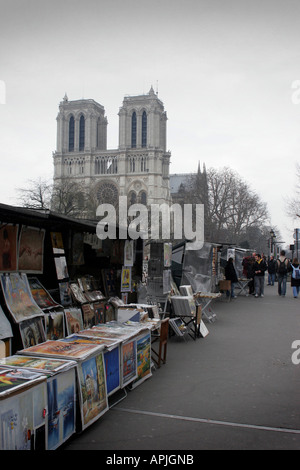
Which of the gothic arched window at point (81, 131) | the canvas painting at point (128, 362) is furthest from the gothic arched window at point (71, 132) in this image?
the canvas painting at point (128, 362)

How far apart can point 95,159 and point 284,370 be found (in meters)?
92.2

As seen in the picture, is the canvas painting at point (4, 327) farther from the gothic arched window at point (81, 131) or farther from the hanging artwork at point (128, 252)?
the gothic arched window at point (81, 131)

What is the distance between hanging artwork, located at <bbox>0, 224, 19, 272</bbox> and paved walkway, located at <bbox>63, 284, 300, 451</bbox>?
2209mm

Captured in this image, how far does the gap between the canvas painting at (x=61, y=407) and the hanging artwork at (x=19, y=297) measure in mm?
1445

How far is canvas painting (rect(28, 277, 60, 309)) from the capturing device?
18.9ft

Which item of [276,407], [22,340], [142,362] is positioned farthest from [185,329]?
[22,340]

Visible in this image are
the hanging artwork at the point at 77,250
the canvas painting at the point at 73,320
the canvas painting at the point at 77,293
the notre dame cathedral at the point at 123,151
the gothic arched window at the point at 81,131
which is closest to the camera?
the canvas painting at the point at 73,320

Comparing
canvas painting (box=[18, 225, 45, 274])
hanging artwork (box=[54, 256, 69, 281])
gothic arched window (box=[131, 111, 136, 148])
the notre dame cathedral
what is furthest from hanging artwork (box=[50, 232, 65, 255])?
gothic arched window (box=[131, 111, 136, 148])

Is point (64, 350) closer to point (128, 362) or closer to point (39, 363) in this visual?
point (39, 363)

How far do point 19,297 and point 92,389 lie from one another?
1.71 metres

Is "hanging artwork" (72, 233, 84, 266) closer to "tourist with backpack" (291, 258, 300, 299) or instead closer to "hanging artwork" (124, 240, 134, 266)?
"hanging artwork" (124, 240, 134, 266)

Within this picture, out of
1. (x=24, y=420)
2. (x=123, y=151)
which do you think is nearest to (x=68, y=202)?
(x=24, y=420)

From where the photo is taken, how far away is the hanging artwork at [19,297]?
16.4 ft

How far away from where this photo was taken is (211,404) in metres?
4.95
